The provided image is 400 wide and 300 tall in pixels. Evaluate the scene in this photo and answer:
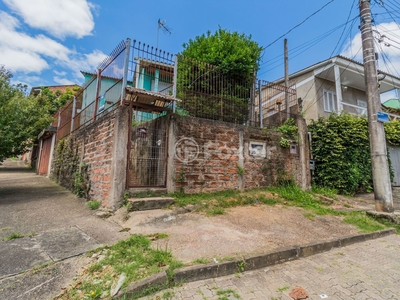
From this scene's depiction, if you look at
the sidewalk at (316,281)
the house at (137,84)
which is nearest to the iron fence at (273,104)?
the house at (137,84)

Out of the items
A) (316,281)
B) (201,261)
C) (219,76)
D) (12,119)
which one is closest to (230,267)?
(201,261)

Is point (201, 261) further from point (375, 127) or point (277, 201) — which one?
point (375, 127)

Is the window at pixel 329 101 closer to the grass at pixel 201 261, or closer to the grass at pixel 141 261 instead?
the grass at pixel 141 261

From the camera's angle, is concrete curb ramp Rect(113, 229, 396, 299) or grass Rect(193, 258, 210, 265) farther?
grass Rect(193, 258, 210, 265)

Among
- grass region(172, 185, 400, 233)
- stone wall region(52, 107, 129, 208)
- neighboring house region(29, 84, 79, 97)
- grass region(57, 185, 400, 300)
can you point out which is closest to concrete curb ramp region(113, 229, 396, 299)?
grass region(57, 185, 400, 300)

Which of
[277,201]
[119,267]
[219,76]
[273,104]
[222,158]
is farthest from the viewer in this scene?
[273,104]

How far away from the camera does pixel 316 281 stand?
244 centimetres

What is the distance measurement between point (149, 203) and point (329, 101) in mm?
12211

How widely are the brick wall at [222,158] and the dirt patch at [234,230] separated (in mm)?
1130

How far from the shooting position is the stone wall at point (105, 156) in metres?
4.63

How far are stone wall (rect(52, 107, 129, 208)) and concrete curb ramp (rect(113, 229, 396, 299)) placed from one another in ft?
9.10

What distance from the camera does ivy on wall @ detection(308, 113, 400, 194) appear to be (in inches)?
299

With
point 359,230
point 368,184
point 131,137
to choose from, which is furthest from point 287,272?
point 368,184

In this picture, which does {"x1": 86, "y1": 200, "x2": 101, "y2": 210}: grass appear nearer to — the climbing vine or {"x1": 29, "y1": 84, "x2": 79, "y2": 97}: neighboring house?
the climbing vine
